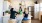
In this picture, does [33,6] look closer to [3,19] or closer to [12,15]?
[3,19]

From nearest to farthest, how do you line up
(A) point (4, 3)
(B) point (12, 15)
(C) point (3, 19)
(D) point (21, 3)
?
(B) point (12, 15)
(C) point (3, 19)
(A) point (4, 3)
(D) point (21, 3)

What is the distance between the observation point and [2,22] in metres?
4.19

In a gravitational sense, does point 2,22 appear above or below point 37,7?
below

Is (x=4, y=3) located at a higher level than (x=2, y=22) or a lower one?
higher

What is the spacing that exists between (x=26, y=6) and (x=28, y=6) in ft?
0.76

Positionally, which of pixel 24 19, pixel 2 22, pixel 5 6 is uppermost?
pixel 5 6

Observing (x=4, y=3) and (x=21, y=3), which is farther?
(x=21, y=3)

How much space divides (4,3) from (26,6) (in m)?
4.86

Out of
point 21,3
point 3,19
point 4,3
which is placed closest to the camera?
point 3,19

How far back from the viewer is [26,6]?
9484 mm

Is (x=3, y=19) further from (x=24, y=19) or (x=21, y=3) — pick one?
(x=21, y=3)

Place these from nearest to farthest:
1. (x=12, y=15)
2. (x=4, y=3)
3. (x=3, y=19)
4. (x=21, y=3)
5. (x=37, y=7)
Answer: (x=12, y=15)
(x=3, y=19)
(x=4, y=3)
(x=37, y=7)
(x=21, y=3)

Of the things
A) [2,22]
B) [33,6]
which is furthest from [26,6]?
[2,22]

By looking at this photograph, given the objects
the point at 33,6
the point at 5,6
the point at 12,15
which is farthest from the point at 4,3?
the point at 33,6
